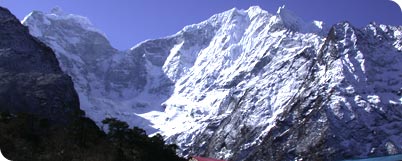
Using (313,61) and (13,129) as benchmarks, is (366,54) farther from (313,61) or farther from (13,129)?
(13,129)

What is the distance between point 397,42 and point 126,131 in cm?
14264

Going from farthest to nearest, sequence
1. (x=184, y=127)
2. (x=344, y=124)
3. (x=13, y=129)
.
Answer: (x=184, y=127) → (x=344, y=124) → (x=13, y=129)

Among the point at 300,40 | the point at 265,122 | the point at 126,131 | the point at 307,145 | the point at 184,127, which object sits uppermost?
the point at 300,40

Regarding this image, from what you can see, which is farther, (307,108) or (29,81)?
(307,108)

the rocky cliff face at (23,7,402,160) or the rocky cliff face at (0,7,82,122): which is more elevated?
the rocky cliff face at (23,7,402,160)

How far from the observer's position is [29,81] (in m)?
27.4

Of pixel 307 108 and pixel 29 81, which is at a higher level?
pixel 307 108

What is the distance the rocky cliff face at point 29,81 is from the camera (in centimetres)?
2280

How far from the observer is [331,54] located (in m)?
162

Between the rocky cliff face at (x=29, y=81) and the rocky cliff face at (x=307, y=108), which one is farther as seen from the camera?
the rocky cliff face at (x=307, y=108)

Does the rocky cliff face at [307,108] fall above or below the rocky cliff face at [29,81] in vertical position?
above

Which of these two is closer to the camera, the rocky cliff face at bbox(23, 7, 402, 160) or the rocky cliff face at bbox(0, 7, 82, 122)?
the rocky cliff face at bbox(0, 7, 82, 122)

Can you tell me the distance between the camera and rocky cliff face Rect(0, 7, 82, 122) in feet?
74.8

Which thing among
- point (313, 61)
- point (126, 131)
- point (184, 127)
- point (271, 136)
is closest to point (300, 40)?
point (313, 61)
